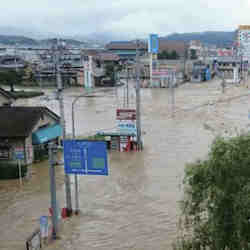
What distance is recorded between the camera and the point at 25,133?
1967cm

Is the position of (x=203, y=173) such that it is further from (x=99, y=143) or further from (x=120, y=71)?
(x=120, y=71)

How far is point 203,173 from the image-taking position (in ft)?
22.4

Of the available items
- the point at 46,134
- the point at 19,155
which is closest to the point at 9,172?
the point at 19,155

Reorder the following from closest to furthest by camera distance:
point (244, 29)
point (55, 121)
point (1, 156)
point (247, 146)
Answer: point (247, 146)
point (1, 156)
point (55, 121)
point (244, 29)

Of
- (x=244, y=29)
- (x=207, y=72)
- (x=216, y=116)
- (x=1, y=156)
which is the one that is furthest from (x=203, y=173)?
(x=244, y=29)

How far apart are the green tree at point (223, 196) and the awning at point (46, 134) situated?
14.5 m

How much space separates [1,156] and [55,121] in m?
3.88

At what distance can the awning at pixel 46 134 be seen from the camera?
20.6 m

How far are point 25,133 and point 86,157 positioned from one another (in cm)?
855

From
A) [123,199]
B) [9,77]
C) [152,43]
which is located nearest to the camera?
[123,199]

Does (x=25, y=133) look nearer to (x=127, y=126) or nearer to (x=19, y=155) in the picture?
(x=19, y=155)

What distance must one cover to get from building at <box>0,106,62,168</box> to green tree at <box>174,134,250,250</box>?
13.7 m

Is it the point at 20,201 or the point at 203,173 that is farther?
the point at 20,201

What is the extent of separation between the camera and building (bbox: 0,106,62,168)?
65.2ft
